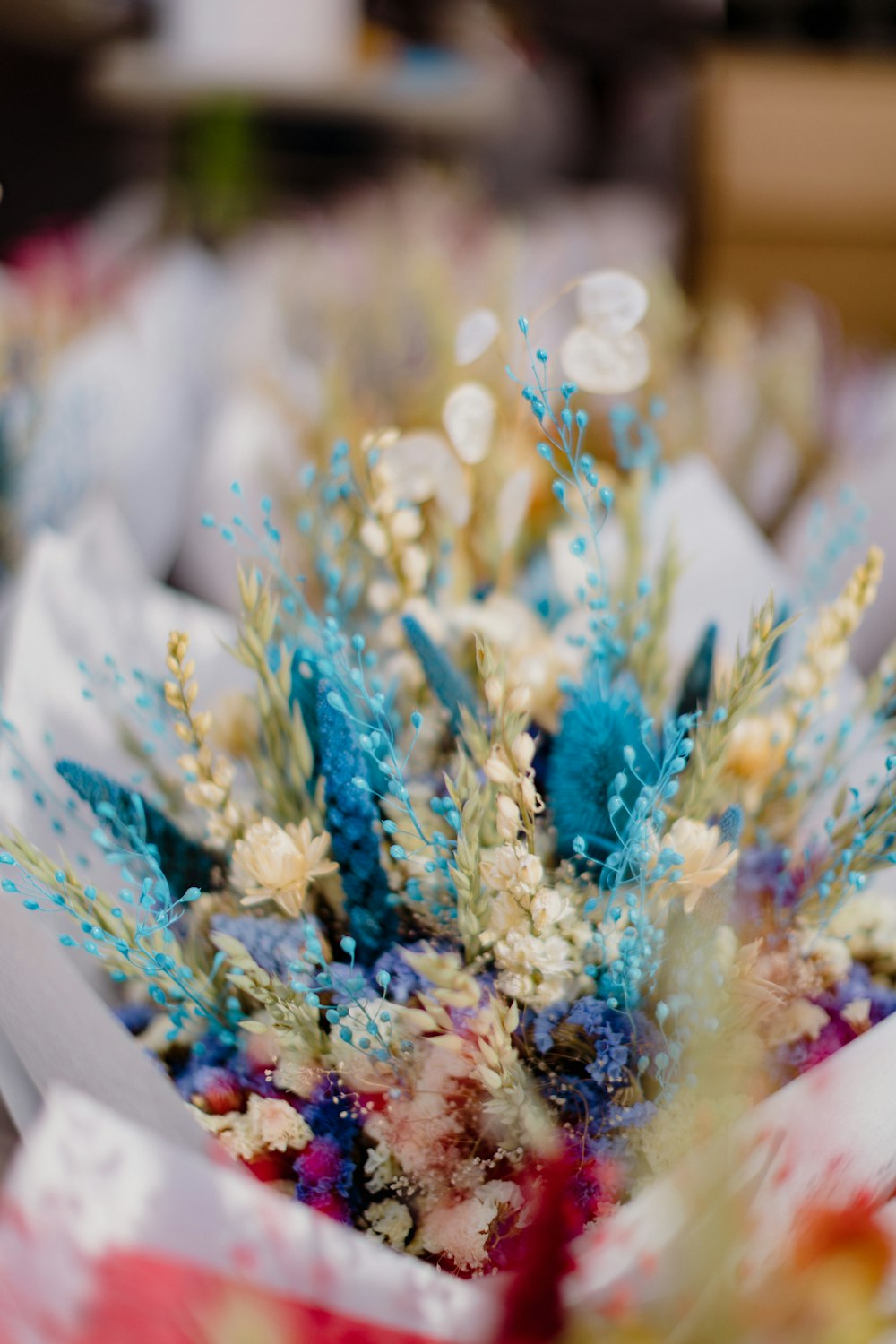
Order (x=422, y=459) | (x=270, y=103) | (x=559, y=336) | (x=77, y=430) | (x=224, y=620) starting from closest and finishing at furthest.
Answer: (x=422, y=459) < (x=224, y=620) < (x=77, y=430) < (x=559, y=336) < (x=270, y=103)

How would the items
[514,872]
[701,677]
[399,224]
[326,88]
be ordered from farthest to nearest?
[326,88], [399,224], [701,677], [514,872]

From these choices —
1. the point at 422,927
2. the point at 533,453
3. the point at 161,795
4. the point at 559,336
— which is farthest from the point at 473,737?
the point at 559,336

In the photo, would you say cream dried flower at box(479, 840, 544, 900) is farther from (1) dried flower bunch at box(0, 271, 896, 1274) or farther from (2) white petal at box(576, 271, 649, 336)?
(2) white petal at box(576, 271, 649, 336)

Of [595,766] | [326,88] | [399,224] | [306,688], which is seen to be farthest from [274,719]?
[326,88]

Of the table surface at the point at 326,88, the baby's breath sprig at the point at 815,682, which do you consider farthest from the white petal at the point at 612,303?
the table surface at the point at 326,88

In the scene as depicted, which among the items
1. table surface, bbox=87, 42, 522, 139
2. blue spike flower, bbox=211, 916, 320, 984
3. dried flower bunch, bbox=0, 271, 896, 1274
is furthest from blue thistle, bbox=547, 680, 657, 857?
table surface, bbox=87, 42, 522, 139

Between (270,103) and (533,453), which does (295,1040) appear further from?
(270,103)

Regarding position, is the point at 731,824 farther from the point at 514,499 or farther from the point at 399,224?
the point at 399,224
